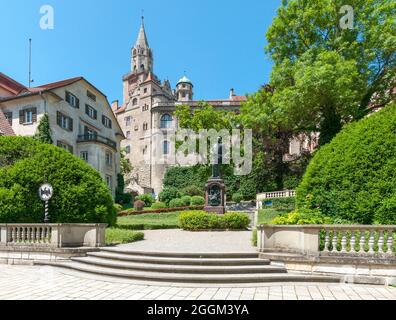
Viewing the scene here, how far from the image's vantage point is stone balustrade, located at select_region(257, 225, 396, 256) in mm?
8812

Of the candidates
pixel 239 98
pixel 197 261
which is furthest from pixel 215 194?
pixel 239 98

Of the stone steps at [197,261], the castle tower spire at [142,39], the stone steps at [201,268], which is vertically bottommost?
the stone steps at [201,268]

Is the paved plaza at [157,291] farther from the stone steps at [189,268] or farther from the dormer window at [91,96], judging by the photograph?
the dormer window at [91,96]

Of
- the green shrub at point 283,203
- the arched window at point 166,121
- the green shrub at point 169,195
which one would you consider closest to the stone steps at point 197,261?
the green shrub at point 283,203

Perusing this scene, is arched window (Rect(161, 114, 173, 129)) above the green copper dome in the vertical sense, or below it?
below

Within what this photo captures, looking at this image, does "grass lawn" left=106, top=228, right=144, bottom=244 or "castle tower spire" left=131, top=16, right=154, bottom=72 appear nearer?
"grass lawn" left=106, top=228, right=144, bottom=244

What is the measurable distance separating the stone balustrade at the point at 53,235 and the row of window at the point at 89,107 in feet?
89.5

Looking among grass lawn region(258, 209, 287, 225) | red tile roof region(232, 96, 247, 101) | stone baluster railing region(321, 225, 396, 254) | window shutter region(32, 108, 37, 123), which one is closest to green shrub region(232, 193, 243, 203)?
grass lawn region(258, 209, 287, 225)

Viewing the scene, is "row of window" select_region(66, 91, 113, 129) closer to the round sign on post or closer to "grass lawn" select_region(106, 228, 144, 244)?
the round sign on post

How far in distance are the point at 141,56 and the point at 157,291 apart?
9361cm

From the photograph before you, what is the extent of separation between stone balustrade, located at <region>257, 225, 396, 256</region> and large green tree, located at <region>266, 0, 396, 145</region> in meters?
14.7

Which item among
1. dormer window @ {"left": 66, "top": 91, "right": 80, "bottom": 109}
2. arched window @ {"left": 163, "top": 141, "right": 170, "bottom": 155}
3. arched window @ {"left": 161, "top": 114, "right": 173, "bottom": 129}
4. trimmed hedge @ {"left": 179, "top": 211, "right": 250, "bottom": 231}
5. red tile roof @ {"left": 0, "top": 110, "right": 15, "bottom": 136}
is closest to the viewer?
trimmed hedge @ {"left": 179, "top": 211, "right": 250, "bottom": 231}

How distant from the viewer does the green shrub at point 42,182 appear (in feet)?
44.0
